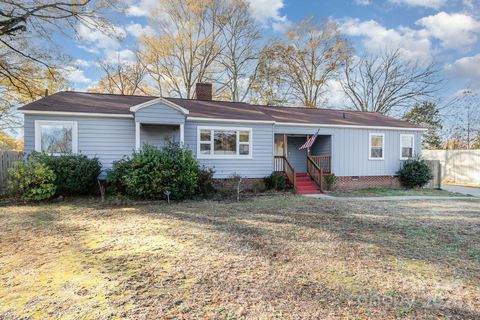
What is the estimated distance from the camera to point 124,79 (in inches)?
1010

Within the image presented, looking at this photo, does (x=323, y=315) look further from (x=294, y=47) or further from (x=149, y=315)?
(x=294, y=47)

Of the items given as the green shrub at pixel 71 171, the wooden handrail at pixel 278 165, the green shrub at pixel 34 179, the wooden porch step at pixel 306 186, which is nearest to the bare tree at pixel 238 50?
the wooden handrail at pixel 278 165

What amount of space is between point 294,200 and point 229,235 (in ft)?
16.6

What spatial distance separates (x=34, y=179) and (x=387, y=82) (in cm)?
2947

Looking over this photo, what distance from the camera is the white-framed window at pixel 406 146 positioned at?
1484 cm

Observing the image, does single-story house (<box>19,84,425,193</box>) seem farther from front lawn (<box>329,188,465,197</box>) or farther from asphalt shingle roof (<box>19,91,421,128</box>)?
front lawn (<box>329,188,465,197</box>)

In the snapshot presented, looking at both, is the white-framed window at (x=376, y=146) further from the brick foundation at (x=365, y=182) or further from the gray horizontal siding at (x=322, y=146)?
the gray horizontal siding at (x=322, y=146)

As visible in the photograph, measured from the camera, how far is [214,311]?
2662 millimetres

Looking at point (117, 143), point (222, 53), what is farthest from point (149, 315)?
point (222, 53)

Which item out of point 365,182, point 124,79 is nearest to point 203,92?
point 365,182

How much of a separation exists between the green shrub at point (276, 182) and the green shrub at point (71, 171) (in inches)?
270

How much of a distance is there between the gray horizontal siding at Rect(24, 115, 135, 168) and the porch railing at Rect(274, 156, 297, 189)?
21.4 feet

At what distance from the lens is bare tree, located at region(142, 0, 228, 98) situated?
2420 centimetres

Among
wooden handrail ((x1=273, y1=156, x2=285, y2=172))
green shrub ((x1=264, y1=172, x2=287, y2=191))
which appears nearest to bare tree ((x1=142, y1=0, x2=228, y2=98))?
wooden handrail ((x1=273, y1=156, x2=285, y2=172))
